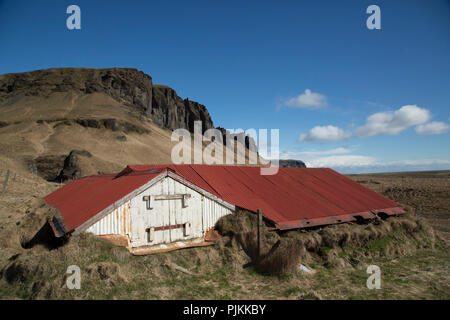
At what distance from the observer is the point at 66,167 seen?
118ft

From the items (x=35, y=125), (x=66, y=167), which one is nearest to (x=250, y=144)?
(x=35, y=125)

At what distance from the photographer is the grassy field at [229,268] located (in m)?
6.79

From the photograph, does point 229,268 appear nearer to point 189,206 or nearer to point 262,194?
point 189,206

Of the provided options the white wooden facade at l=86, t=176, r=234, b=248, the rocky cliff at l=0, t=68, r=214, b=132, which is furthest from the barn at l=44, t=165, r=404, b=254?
the rocky cliff at l=0, t=68, r=214, b=132

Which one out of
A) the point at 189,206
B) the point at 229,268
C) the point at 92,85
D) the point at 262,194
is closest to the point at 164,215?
the point at 189,206

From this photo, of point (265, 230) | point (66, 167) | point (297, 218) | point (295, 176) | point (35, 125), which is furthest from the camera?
point (35, 125)

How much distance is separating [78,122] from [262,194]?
2518 inches

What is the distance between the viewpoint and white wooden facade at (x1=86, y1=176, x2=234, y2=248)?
8.79 m

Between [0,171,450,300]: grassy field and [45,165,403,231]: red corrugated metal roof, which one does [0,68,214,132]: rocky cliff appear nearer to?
[45,165,403,231]: red corrugated metal roof

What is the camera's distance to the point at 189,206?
10.1 meters

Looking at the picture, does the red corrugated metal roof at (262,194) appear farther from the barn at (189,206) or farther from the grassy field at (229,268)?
the grassy field at (229,268)

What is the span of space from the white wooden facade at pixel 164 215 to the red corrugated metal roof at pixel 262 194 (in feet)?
1.32
